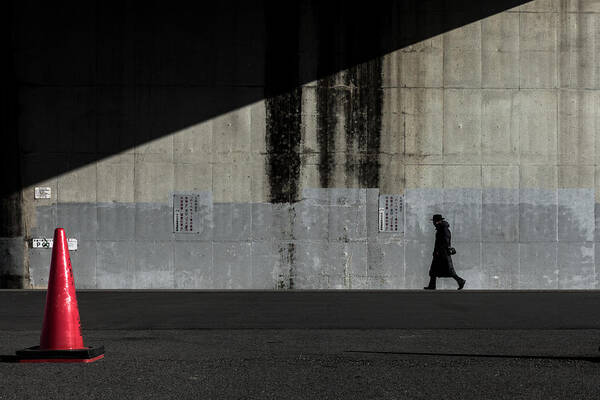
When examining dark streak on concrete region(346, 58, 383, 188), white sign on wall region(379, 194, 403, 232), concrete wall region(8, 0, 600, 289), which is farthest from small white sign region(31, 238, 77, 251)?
white sign on wall region(379, 194, 403, 232)

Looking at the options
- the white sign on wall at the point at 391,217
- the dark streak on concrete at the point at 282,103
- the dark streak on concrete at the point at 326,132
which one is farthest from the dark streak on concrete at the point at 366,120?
the dark streak on concrete at the point at 282,103

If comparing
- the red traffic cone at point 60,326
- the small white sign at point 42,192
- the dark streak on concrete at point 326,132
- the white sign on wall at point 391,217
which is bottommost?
the red traffic cone at point 60,326

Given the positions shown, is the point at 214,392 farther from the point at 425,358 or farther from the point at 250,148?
the point at 250,148

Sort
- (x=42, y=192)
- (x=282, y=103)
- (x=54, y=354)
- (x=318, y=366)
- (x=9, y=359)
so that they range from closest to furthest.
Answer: (x=318, y=366), (x=54, y=354), (x=9, y=359), (x=42, y=192), (x=282, y=103)

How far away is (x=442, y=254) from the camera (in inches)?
737

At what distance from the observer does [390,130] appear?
19422 mm

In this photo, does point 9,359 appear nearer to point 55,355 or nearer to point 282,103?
point 55,355

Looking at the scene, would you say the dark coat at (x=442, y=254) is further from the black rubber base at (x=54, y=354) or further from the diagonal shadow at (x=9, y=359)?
the diagonal shadow at (x=9, y=359)

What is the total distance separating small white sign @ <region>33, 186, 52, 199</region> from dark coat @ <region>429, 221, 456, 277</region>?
25.4ft

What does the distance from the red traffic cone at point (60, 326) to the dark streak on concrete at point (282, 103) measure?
35.1 ft

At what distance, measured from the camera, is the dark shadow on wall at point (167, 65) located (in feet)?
63.2

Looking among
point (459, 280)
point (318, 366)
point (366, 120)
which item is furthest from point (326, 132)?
point (318, 366)

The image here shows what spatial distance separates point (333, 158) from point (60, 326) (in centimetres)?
1137

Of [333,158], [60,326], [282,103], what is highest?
[282,103]
